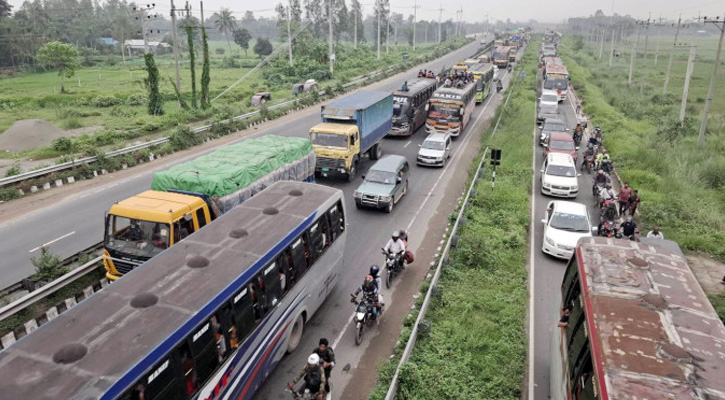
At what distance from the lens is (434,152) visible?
26.8 meters

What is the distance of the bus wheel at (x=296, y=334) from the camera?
36.3ft

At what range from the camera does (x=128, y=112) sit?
136ft

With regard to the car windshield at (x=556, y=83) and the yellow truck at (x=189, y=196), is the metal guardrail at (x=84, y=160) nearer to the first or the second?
the yellow truck at (x=189, y=196)

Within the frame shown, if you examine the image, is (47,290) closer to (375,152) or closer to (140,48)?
(375,152)

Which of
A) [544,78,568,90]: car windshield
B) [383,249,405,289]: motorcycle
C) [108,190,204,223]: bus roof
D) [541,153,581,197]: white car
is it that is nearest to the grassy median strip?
[383,249,405,289]: motorcycle

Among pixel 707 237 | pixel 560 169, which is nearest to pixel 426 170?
pixel 560 169

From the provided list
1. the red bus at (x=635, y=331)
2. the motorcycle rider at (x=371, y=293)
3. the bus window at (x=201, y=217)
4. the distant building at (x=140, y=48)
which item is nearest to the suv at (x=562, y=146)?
the motorcycle rider at (x=371, y=293)

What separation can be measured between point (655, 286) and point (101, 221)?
18191mm

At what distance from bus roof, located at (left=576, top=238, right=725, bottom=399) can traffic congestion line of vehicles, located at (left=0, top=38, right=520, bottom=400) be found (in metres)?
5.08

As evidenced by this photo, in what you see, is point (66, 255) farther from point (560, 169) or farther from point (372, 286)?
point (560, 169)

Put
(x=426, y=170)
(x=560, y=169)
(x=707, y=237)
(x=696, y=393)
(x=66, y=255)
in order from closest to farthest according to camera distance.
→ 1. (x=696, y=393)
2. (x=66, y=255)
3. (x=707, y=237)
4. (x=560, y=169)
5. (x=426, y=170)

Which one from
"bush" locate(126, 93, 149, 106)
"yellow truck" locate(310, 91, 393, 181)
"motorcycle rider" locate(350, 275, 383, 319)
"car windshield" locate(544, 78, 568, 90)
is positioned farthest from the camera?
"car windshield" locate(544, 78, 568, 90)

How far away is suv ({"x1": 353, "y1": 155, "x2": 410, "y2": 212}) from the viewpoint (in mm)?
19438

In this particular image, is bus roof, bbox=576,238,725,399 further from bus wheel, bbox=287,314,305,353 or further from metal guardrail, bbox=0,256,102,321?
metal guardrail, bbox=0,256,102,321
